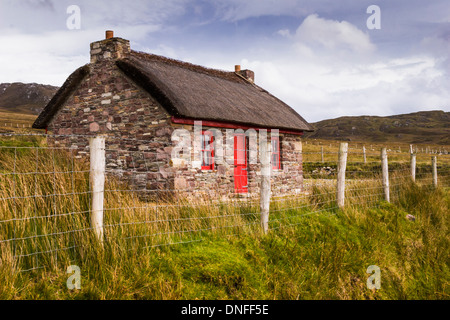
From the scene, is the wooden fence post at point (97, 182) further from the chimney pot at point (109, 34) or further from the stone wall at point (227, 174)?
the chimney pot at point (109, 34)

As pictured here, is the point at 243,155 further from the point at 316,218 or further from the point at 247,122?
the point at 316,218

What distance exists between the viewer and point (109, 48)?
37.1 ft

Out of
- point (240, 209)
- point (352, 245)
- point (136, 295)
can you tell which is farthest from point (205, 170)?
point (136, 295)

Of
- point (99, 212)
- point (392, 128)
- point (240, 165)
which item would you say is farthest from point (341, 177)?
point (392, 128)

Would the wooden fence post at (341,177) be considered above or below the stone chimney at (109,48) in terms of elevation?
below

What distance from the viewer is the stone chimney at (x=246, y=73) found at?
1773cm

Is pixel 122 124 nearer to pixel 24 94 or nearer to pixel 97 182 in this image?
pixel 97 182

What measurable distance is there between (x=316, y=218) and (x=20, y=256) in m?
4.37

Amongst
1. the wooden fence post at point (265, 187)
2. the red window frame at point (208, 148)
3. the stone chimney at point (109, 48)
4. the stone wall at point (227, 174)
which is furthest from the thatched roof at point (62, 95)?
the wooden fence post at point (265, 187)

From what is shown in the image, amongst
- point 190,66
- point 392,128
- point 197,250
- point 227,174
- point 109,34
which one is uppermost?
point 392,128

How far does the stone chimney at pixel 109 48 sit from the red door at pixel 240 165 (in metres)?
4.35

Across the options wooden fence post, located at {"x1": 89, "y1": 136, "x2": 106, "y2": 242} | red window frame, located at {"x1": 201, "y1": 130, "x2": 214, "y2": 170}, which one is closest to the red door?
red window frame, located at {"x1": 201, "y1": 130, "x2": 214, "y2": 170}

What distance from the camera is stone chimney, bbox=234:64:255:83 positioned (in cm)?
1773

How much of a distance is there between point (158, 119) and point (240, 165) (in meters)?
3.57
